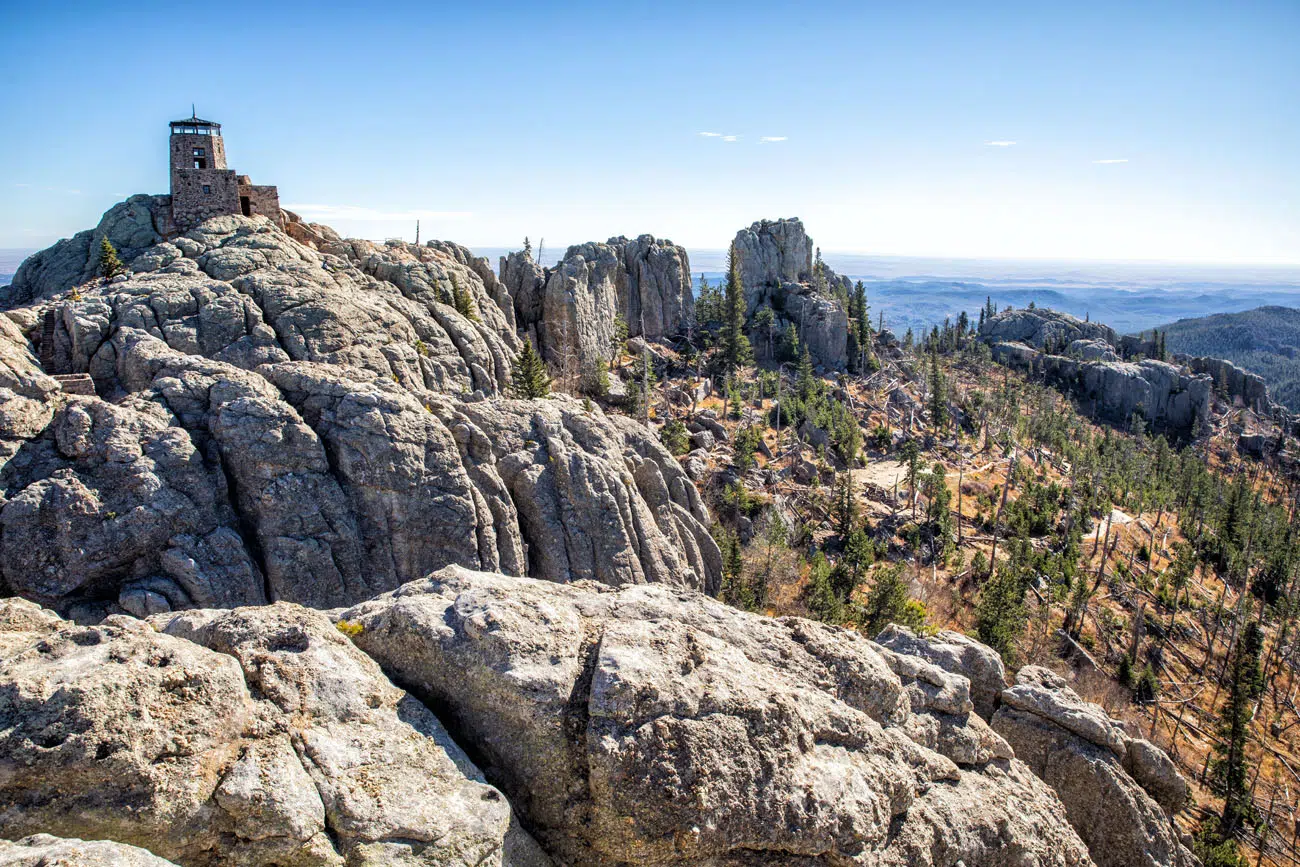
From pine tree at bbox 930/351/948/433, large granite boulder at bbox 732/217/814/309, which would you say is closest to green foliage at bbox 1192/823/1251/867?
pine tree at bbox 930/351/948/433

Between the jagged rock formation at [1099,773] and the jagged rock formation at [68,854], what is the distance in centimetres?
1943

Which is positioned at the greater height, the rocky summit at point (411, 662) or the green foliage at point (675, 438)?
the rocky summit at point (411, 662)

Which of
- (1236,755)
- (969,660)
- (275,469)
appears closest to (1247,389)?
(1236,755)

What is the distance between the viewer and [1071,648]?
6844 cm

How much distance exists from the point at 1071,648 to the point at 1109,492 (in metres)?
47.5

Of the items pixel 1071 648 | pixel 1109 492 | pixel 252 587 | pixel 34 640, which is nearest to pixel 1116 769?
pixel 34 640

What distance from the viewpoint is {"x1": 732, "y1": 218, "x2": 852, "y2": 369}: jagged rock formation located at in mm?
132375

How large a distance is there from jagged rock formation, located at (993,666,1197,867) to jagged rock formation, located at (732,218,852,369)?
115 meters

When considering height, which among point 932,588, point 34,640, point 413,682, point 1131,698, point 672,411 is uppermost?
point 34,640

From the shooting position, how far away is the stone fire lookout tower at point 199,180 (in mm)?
55594

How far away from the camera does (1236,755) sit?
51.4 m

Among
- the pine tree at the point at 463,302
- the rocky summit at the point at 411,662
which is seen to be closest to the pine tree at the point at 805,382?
the pine tree at the point at 463,302

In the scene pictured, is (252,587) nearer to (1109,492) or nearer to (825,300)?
(1109,492)

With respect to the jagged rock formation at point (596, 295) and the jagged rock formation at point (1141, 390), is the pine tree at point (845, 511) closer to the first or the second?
the jagged rock formation at point (596, 295)
